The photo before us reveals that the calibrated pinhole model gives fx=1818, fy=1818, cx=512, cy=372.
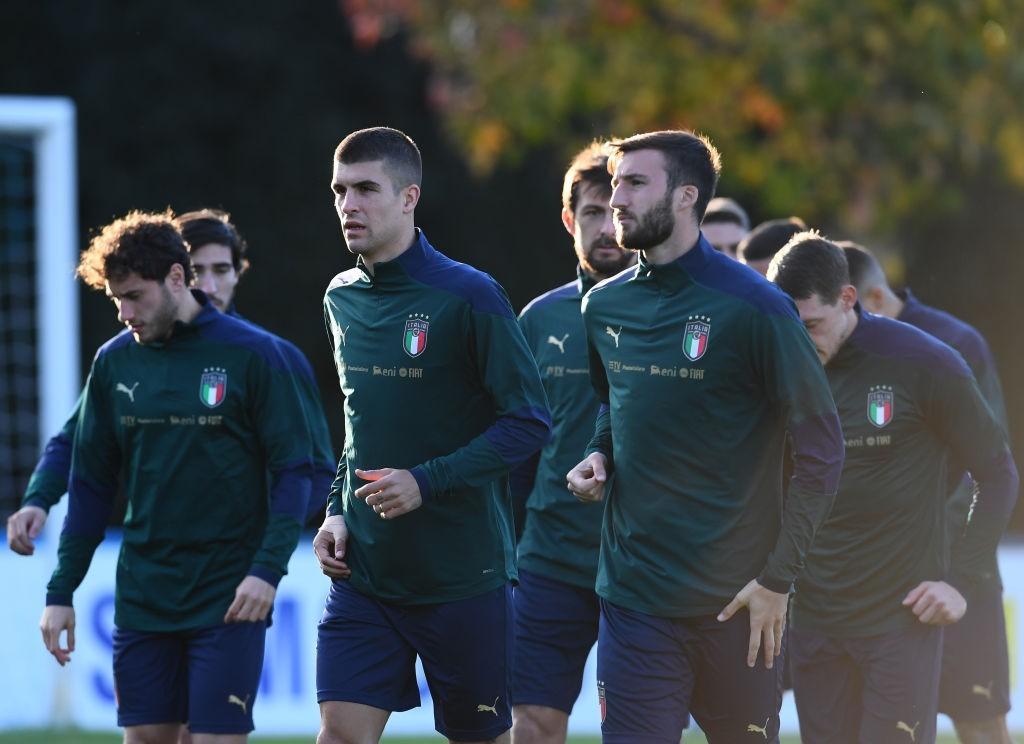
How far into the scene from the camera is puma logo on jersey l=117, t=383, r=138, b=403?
649 cm

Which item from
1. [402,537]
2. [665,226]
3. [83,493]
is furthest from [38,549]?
[665,226]

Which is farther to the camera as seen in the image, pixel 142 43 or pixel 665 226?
pixel 142 43

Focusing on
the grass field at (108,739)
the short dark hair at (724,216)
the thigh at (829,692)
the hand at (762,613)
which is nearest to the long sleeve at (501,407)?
the hand at (762,613)

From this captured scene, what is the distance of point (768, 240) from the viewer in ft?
24.5

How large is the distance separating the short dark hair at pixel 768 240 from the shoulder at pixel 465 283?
6.37 feet

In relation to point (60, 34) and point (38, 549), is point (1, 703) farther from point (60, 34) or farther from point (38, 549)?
point (60, 34)

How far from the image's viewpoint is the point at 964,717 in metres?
7.37

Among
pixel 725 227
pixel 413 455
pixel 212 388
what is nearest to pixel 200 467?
pixel 212 388

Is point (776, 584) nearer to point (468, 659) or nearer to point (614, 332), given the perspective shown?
point (614, 332)

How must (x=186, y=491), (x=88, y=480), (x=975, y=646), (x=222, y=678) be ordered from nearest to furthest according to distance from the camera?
(x=222, y=678)
(x=186, y=491)
(x=88, y=480)
(x=975, y=646)

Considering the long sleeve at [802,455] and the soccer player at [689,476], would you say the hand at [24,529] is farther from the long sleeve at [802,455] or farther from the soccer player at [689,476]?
the long sleeve at [802,455]

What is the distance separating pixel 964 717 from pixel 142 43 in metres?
10.1

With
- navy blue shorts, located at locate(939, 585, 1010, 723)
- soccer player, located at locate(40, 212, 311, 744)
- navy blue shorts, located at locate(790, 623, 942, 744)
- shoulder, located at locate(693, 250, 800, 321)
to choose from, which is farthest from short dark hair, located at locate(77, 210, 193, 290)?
navy blue shorts, located at locate(939, 585, 1010, 723)

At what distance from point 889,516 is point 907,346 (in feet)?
1.91
